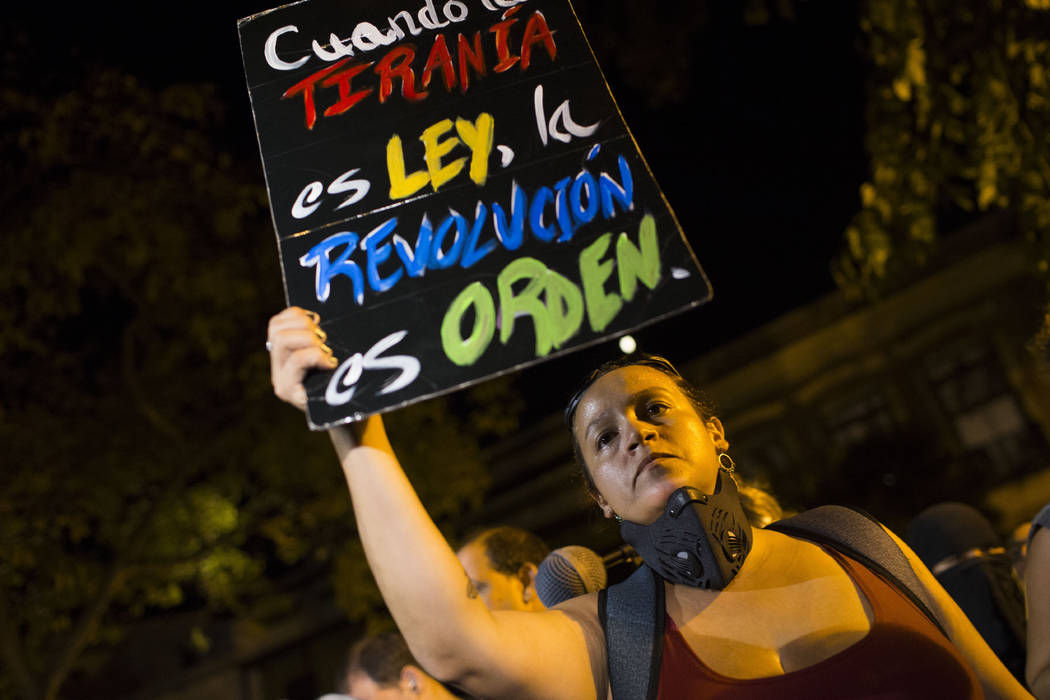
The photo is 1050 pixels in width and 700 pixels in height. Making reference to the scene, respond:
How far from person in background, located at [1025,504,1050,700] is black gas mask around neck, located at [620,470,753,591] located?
0.72 meters

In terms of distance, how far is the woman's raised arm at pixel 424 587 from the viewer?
153 cm

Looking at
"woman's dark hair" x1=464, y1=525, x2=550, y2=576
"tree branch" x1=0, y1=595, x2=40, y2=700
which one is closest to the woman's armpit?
"woman's dark hair" x1=464, y1=525, x2=550, y2=576

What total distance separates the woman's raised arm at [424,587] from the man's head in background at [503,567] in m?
1.72

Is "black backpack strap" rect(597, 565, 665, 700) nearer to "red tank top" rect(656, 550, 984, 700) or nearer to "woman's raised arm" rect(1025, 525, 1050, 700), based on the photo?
"red tank top" rect(656, 550, 984, 700)

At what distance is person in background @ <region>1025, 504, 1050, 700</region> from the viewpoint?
2008 millimetres

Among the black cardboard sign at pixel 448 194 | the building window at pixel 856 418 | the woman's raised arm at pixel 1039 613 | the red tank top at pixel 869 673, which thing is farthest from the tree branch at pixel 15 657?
the building window at pixel 856 418

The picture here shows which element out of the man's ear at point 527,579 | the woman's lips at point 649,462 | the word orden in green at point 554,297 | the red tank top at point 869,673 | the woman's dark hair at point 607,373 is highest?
the word orden in green at point 554,297

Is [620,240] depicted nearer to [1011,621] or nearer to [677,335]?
[1011,621]

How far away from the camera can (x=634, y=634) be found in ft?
5.98

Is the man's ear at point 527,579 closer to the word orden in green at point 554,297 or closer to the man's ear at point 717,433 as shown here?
the man's ear at point 717,433

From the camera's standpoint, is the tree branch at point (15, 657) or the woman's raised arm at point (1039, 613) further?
the tree branch at point (15, 657)

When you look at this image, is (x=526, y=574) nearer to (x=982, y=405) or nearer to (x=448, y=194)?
(x=448, y=194)

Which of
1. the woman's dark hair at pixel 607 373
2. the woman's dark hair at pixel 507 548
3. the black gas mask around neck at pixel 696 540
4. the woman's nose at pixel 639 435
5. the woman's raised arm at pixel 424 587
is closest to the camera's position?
the woman's raised arm at pixel 424 587

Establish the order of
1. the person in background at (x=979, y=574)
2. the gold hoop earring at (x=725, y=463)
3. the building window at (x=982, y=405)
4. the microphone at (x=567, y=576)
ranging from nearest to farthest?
1. the gold hoop earring at (x=725, y=463)
2. the microphone at (x=567, y=576)
3. the person in background at (x=979, y=574)
4. the building window at (x=982, y=405)
